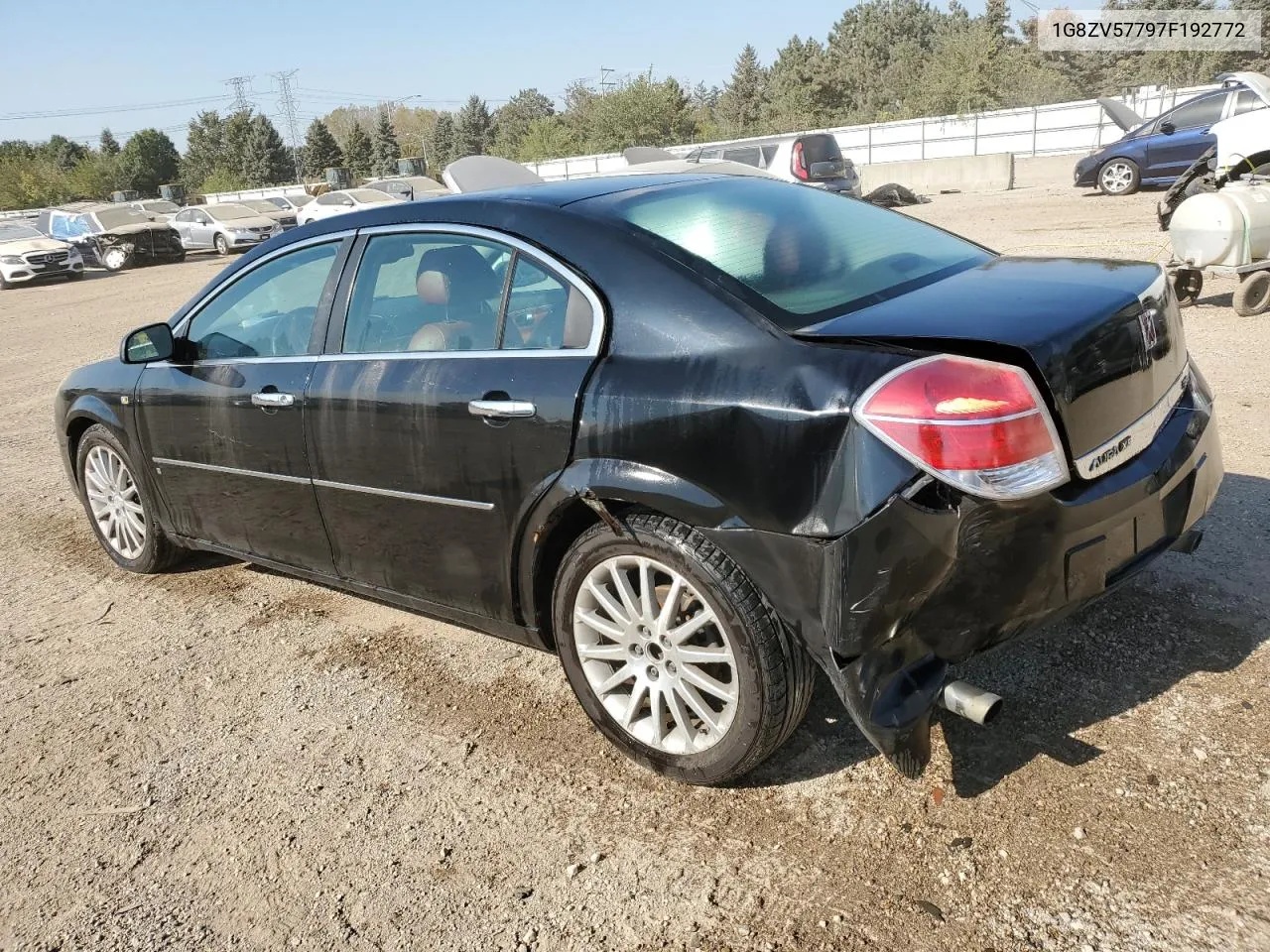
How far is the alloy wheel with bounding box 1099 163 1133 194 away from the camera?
2088cm

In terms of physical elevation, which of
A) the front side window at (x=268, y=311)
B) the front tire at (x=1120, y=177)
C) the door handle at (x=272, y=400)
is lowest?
the front tire at (x=1120, y=177)

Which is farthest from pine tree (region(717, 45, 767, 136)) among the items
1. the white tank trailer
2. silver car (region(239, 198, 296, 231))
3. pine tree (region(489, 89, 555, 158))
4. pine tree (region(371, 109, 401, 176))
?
the white tank trailer

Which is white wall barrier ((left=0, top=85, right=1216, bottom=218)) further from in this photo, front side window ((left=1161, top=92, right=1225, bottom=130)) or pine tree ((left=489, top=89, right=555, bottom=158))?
pine tree ((left=489, top=89, right=555, bottom=158))

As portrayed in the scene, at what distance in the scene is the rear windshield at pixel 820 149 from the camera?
2116cm

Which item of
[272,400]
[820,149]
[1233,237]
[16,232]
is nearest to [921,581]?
[272,400]

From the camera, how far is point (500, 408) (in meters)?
3.02

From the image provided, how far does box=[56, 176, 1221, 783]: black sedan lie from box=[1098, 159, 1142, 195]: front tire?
790 inches

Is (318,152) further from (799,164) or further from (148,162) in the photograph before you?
(799,164)

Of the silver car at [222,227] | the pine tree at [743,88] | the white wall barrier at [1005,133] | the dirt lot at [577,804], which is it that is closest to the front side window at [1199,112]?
the white wall barrier at [1005,133]

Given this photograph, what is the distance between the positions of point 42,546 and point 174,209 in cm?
3478

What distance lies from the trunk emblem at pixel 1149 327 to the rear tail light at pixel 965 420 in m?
0.59

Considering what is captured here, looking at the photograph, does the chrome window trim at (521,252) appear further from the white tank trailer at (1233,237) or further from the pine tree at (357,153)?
the pine tree at (357,153)

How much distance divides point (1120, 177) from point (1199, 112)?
1.79m

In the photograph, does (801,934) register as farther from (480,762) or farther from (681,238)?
(681,238)
